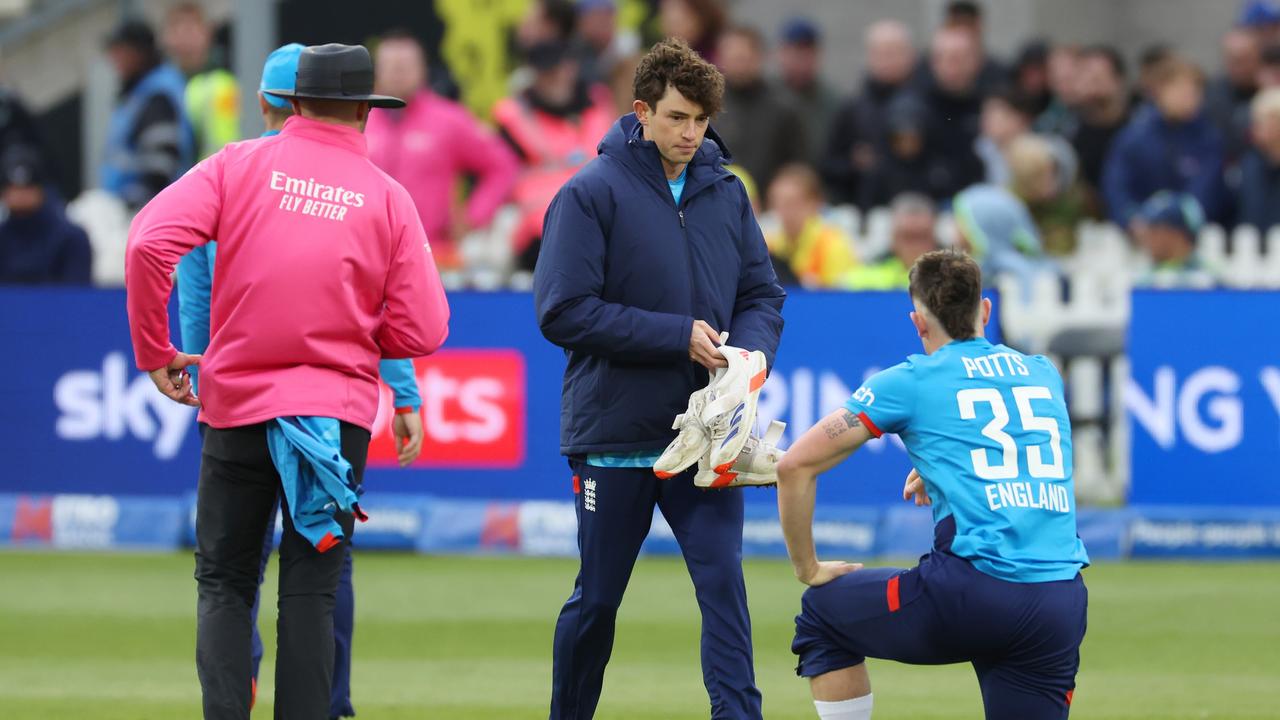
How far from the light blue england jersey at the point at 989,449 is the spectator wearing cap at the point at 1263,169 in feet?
32.7

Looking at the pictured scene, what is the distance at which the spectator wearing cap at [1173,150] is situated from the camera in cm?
1623

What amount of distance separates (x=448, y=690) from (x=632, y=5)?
13111mm

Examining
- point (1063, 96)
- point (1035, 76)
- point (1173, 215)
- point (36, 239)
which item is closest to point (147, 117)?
point (36, 239)

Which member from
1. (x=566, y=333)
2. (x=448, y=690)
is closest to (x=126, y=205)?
(x=448, y=690)

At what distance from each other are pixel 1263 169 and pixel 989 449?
10.6 meters

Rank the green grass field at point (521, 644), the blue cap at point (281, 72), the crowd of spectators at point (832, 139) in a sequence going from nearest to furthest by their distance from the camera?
the blue cap at point (281, 72) < the green grass field at point (521, 644) < the crowd of spectators at point (832, 139)

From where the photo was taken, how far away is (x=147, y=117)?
59.0 ft

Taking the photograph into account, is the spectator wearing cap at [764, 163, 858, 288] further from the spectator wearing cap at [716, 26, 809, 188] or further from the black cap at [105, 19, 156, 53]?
the black cap at [105, 19, 156, 53]

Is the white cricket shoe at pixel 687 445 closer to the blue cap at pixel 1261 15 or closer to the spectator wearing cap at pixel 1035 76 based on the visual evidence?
the spectator wearing cap at pixel 1035 76

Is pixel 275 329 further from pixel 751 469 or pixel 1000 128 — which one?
pixel 1000 128

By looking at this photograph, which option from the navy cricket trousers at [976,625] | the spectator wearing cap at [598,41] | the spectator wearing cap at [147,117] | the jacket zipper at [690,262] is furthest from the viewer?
the spectator wearing cap at [147,117]

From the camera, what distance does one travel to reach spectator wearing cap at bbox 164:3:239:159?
58.6ft

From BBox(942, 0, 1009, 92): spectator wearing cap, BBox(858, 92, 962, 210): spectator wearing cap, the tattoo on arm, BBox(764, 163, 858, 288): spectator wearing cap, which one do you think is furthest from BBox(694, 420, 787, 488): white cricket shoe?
BBox(942, 0, 1009, 92): spectator wearing cap

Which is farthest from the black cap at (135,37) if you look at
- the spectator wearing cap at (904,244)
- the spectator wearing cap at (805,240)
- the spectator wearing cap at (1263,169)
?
the spectator wearing cap at (1263,169)
